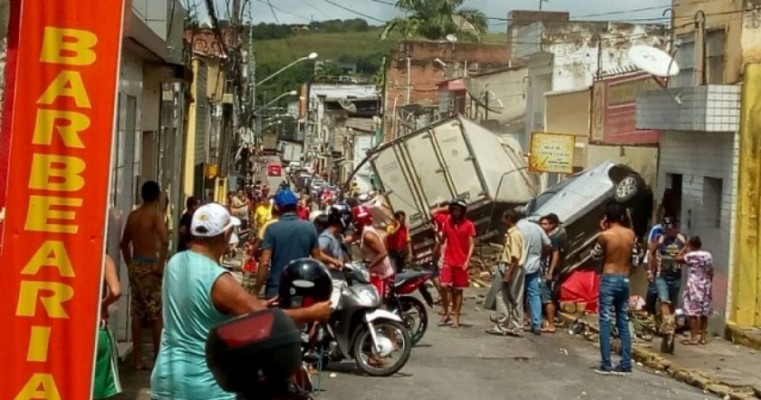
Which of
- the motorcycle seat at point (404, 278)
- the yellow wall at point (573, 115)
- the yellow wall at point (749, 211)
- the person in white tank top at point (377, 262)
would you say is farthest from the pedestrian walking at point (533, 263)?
the yellow wall at point (573, 115)

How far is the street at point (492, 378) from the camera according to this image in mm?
11875

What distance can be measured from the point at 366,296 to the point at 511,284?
14.5ft

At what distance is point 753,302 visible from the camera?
18.1 metres

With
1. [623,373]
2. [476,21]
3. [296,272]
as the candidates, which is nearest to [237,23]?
[623,373]

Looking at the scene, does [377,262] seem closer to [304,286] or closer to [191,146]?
[304,286]

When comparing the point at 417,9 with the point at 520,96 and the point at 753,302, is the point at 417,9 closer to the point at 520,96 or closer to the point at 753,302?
the point at 520,96

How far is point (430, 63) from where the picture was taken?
63.1 m

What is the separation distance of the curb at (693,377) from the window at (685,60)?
6.87m

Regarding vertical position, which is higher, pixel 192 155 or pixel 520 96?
pixel 520 96

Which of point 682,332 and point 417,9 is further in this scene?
point 417,9

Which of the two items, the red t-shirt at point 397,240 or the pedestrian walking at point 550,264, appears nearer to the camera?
the pedestrian walking at point 550,264

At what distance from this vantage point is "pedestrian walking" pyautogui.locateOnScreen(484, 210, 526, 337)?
16.5 m

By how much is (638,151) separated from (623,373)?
11133 mm

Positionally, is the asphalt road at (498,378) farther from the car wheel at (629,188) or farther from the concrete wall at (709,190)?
the car wheel at (629,188)
